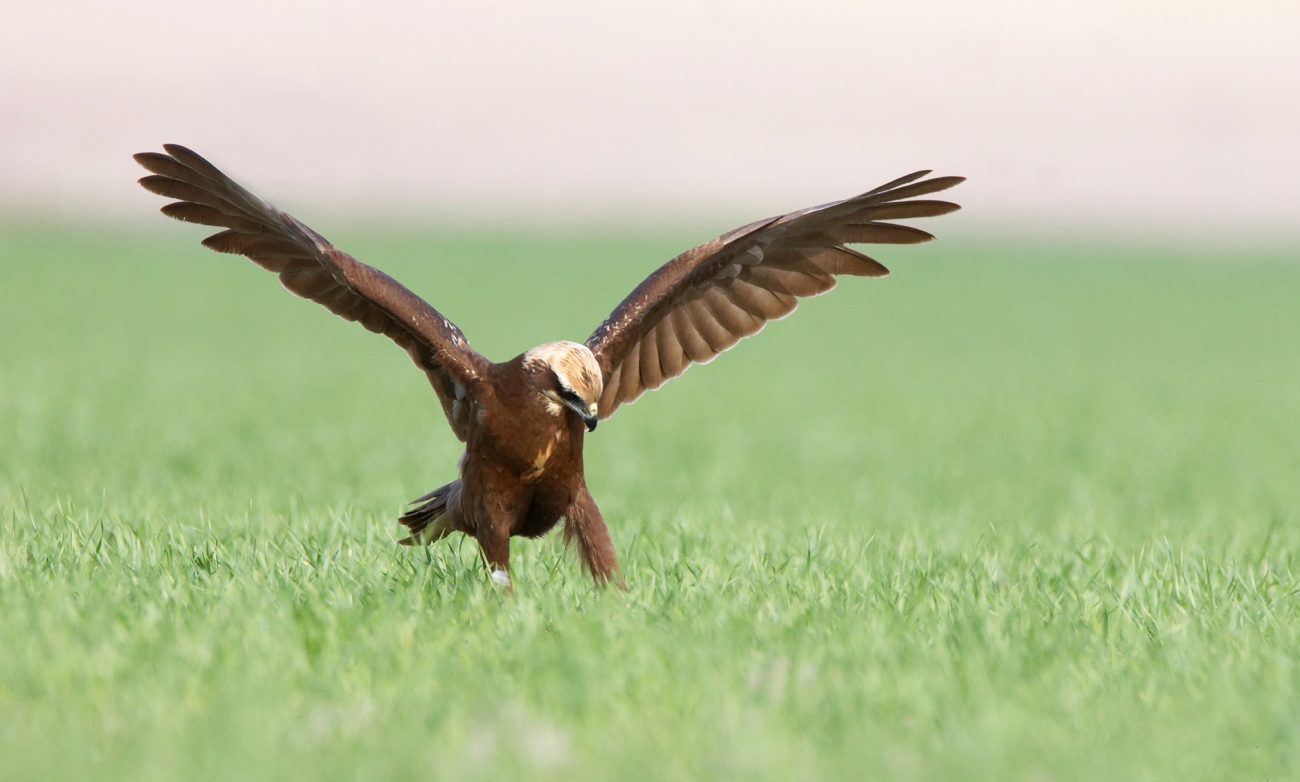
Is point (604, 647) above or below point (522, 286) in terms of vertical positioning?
below

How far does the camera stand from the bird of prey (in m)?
4.61

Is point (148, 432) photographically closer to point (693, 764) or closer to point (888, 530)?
point (888, 530)

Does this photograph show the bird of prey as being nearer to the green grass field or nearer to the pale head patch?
the pale head patch

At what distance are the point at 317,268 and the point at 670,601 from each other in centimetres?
200

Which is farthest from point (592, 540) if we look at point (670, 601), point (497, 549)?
point (670, 601)

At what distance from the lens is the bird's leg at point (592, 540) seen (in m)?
4.88

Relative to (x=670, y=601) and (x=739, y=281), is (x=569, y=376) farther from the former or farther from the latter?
(x=739, y=281)

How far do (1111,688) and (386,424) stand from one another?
9.37m

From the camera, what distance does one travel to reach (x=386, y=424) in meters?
12.1

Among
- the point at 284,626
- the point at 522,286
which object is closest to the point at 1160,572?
the point at 284,626

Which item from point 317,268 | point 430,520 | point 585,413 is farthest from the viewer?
point 430,520

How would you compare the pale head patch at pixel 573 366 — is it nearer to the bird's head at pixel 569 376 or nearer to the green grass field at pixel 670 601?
the bird's head at pixel 569 376

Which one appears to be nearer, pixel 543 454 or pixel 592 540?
pixel 543 454

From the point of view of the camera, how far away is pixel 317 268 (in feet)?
16.7
